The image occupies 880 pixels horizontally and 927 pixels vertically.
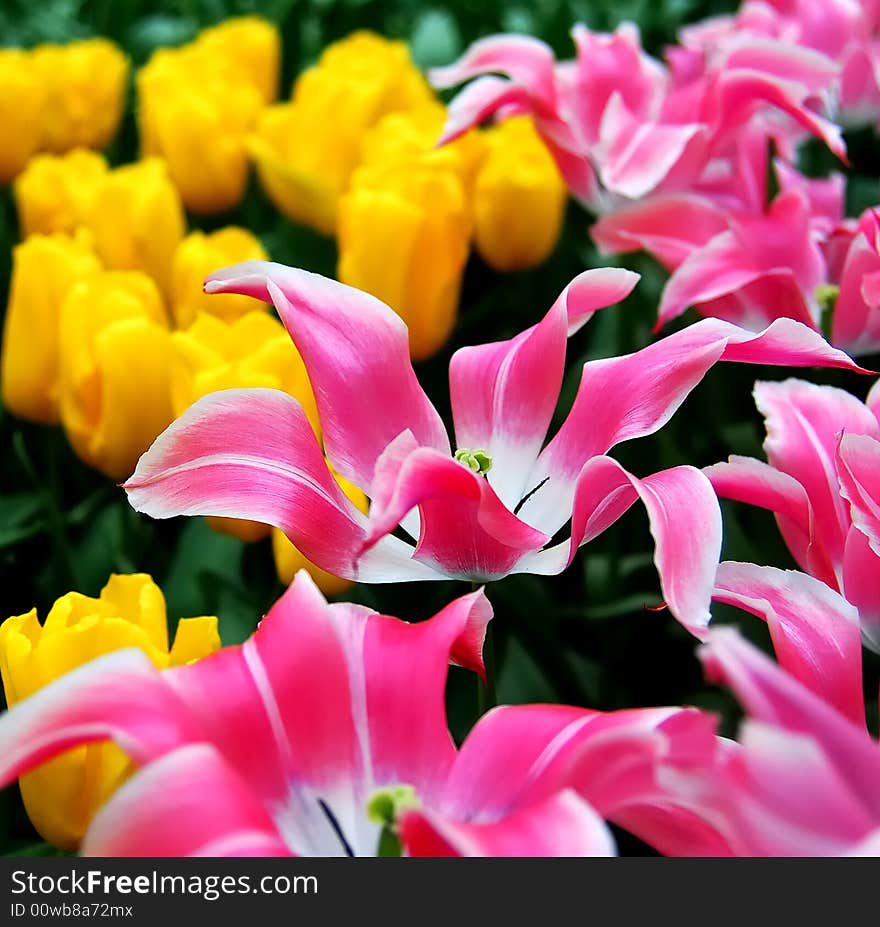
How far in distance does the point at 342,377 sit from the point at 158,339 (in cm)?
27

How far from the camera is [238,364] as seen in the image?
69 centimetres

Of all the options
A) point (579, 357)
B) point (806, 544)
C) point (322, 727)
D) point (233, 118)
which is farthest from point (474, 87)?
point (322, 727)

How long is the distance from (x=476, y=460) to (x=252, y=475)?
4.8 inches

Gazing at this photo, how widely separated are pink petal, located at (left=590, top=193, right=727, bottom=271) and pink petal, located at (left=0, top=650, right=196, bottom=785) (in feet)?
1.66

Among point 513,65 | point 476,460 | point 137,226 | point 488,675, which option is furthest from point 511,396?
point 137,226

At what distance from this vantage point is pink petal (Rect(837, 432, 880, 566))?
0.46 metres

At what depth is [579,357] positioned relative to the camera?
1051 mm

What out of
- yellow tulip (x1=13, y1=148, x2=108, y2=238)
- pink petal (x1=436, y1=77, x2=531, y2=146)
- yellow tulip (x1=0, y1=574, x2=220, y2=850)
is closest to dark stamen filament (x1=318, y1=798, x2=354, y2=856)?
yellow tulip (x1=0, y1=574, x2=220, y2=850)

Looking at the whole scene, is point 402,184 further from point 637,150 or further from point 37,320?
point 37,320

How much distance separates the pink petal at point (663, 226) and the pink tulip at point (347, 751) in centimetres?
40

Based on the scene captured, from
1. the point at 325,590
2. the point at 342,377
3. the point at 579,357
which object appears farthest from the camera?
the point at 579,357

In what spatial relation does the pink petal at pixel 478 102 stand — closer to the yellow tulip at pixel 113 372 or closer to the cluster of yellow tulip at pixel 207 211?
the cluster of yellow tulip at pixel 207 211

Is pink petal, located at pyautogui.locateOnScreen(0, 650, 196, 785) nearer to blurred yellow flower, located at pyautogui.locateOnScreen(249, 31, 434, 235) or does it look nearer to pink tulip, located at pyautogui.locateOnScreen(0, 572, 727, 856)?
pink tulip, located at pyautogui.locateOnScreen(0, 572, 727, 856)
